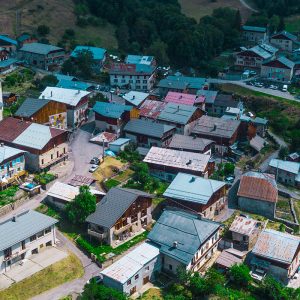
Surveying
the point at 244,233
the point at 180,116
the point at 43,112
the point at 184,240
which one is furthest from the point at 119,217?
the point at 180,116

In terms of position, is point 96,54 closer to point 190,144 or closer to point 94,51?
point 94,51

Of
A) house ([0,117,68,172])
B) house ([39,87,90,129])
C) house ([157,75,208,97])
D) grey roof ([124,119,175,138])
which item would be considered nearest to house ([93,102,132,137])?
grey roof ([124,119,175,138])

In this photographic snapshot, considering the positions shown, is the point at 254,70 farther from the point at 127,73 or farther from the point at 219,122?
the point at 219,122

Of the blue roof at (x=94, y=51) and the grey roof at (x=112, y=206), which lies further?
the blue roof at (x=94, y=51)

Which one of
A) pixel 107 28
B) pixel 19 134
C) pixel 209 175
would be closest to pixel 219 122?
pixel 209 175

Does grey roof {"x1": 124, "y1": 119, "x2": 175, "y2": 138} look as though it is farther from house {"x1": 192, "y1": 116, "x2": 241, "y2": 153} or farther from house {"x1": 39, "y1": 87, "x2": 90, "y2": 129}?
house {"x1": 39, "y1": 87, "x2": 90, "y2": 129}

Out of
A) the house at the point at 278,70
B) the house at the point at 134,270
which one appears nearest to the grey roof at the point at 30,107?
the house at the point at 134,270

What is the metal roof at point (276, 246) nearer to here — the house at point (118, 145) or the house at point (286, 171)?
the house at point (286, 171)

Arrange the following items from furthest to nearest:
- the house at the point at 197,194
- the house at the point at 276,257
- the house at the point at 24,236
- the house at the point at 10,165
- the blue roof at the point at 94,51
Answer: the blue roof at the point at 94,51, the house at the point at 10,165, the house at the point at 197,194, the house at the point at 276,257, the house at the point at 24,236
